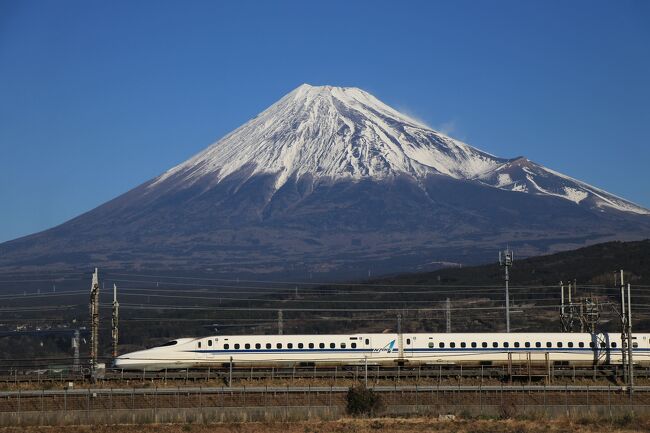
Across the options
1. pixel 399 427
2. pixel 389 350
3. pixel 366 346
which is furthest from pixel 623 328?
pixel 399 427

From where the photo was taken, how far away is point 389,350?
80750 mm

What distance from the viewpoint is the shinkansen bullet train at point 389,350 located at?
79812mm

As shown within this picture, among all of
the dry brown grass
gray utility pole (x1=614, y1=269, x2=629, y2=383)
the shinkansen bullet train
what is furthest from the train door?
the dry brown grass

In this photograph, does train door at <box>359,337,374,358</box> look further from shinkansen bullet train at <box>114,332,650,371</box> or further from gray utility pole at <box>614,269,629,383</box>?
gray utility pole at <box>614,269,629,383</box>

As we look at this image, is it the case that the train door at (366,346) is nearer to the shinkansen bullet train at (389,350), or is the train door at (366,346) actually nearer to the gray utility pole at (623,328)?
the shinkansen bullet train at (389,350)

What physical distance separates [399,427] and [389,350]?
21.9 m

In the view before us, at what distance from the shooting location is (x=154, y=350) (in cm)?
7981

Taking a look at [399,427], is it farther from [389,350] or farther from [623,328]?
[389,350]

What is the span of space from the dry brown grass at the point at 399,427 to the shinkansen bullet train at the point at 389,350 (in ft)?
63.1

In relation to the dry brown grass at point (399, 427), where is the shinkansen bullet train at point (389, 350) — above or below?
above

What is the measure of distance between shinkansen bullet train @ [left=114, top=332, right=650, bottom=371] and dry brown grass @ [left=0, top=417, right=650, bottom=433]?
63.1ft

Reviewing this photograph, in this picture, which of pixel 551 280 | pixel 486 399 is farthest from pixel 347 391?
pixel 551 280

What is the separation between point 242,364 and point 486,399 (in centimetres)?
1848

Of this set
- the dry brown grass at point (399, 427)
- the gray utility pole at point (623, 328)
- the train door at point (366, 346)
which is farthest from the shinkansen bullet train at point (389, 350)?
the dry brown grass at point (399, 427)
